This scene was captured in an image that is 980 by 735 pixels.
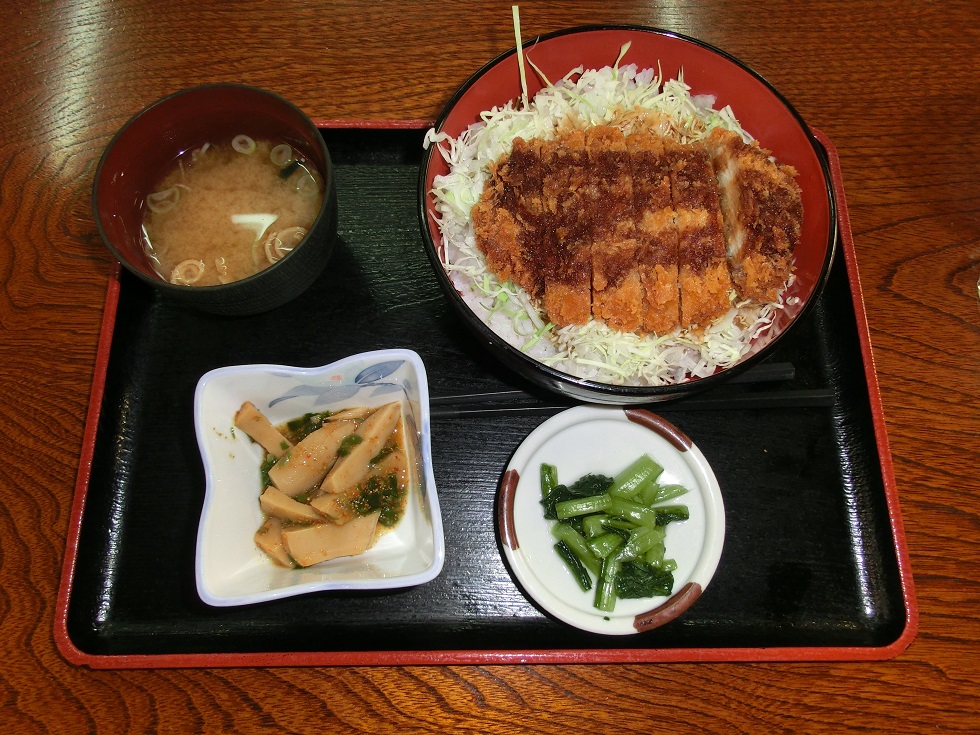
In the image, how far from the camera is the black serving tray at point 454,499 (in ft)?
6.14

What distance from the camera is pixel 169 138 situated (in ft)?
6.66

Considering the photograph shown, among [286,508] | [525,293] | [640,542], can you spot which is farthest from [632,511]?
[286,508]

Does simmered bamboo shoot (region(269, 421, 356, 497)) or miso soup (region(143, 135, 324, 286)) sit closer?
simmered bamboo shoot (region(269, 421, 356, 497))

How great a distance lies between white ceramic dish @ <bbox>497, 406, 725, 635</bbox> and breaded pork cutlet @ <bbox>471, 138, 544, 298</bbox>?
46 centimetres

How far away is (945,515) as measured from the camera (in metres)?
2.03

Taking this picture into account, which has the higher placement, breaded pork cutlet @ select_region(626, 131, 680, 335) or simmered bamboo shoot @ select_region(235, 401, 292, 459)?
breaded pork cutlet @ select_region(626, 131, 680, 335)

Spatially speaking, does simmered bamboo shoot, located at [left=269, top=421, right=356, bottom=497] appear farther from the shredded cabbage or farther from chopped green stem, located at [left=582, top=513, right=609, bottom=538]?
chopped green stem, located at [left=582, top=513, right=609, bottom=538]

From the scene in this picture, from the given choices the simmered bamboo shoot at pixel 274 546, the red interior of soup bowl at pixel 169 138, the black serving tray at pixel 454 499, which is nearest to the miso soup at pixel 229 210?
the red interior of soup bowl at pixel 169 138

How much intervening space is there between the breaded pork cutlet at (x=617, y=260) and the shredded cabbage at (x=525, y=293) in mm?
68

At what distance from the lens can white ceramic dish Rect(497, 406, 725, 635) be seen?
1.83 meters

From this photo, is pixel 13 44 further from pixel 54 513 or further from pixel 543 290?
pixel 543 290

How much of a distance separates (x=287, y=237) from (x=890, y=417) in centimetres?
207

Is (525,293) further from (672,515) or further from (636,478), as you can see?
(672,515)

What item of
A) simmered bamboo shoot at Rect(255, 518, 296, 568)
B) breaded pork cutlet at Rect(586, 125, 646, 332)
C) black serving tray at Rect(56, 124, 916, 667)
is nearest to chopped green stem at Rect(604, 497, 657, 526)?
black serving tray at Rect(56, 124, 916, 667)
